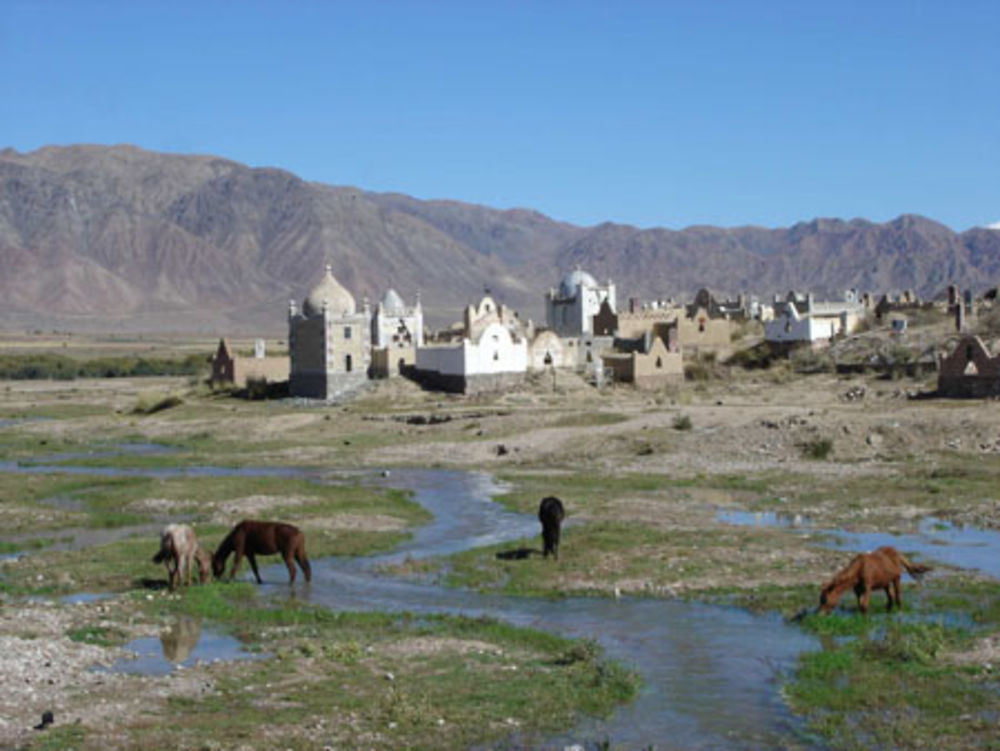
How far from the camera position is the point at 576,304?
3083 inches

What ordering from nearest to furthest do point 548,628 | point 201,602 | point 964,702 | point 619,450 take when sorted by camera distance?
point 964,702, point 548,628, point 201,602, point 619,450

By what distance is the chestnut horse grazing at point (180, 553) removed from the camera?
872 inches

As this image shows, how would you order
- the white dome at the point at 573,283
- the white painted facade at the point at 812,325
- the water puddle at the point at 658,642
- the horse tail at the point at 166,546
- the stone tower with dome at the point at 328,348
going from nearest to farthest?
the water puddle at the point at 658,642
the horse tail at the point at 166,546
the stone tower with dome at the point at 328,348
the white painted facade at the point at 812,325
the white dome at the point at 573,283

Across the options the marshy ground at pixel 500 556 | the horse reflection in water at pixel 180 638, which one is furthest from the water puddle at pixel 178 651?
the marshy ground at pixel 500 556

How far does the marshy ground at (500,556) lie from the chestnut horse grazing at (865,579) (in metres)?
0.31

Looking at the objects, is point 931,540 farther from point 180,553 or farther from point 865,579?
point 180,553

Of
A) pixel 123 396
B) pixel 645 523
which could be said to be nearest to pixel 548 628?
pixel 645 523

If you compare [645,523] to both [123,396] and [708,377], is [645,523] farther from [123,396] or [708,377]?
[123,396]

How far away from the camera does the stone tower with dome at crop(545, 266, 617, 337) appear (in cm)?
7750

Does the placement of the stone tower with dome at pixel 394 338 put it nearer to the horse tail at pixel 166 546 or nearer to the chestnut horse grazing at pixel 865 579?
the horse tail at pixel 166 546

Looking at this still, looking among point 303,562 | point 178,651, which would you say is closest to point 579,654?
point 178,651

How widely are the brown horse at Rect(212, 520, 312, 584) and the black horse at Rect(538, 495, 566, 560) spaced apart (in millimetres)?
4349

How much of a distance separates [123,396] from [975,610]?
66.5 m

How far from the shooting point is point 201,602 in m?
20.9
